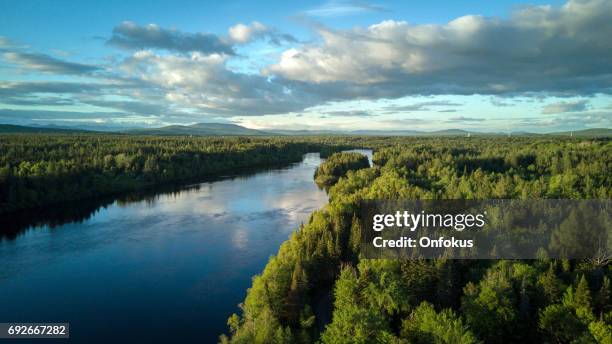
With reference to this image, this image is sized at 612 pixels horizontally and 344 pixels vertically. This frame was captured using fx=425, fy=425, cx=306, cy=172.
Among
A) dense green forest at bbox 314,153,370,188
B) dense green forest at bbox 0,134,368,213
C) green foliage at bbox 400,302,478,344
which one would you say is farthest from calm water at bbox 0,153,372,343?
dense green forest at bbox 314,153,370,188

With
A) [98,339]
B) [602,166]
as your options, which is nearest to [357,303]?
[98,339]

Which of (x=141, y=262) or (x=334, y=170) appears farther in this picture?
(x=334, y=170)

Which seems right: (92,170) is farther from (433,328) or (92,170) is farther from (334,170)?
(433,328)

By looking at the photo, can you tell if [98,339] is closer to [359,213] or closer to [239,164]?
[359,213]

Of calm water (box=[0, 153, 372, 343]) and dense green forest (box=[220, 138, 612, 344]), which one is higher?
dense green forest (box=[220, 138, 612, 344])

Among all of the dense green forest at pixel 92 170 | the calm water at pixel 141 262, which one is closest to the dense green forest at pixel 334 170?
the calm water at pixel 141 262

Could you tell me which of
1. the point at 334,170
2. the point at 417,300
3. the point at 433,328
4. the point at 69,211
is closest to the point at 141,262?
the point at 417,300

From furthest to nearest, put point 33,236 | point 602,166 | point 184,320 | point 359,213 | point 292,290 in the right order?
point 602,166 < point 33,236 < point 359,213 < point 184,320 < point 292,290

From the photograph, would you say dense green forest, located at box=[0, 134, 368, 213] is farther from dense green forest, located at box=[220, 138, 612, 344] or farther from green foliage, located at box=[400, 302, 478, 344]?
green foliage, located at box=[400, 302, 478, 344]
